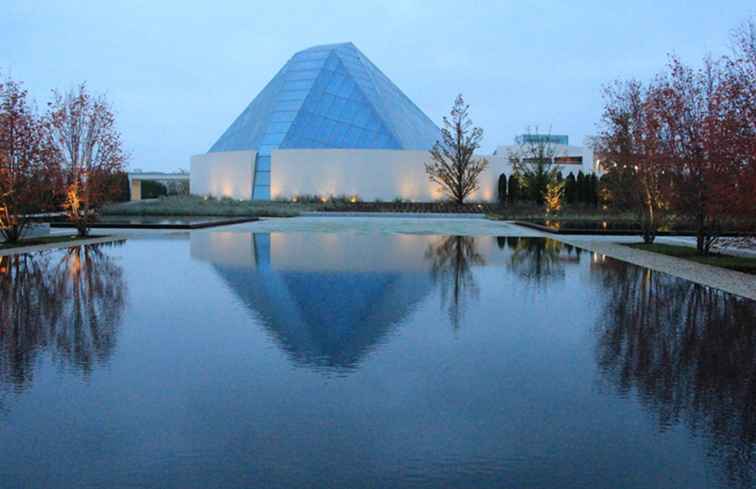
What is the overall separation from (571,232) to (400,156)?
2260cm

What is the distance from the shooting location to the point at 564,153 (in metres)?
78.8

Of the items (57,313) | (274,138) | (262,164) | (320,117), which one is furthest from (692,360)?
(320,117)

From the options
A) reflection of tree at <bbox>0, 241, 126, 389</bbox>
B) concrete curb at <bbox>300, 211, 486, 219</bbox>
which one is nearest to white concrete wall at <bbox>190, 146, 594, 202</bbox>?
concrete curb at <bbox>300, 211, 486, 219</bbox>

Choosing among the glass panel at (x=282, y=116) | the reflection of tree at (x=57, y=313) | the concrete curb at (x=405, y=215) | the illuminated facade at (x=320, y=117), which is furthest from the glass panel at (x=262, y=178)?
the reflection of tree at (x=57, y=313)

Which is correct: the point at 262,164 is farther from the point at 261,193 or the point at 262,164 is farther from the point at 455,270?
the point at 455,270

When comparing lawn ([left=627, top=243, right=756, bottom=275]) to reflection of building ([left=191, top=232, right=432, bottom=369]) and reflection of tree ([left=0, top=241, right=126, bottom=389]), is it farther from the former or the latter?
reflection of tree ([left=0, top=241, right=126, bottom=389])

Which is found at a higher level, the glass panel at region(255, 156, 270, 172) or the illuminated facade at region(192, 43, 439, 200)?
the illuminated facade at region(192, 43, 439, 200)

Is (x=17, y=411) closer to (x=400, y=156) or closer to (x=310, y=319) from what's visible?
(x=310, y=319)

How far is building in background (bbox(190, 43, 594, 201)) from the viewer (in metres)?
45.6

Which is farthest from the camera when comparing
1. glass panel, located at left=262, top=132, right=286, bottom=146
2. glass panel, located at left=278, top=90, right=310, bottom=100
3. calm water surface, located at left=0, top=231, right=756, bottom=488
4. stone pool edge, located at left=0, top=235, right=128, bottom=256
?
glass panel, located at left=278, top=90, right=310, bottom=100

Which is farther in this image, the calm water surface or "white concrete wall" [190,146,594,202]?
"white concrete wall" [190,146,594,202]

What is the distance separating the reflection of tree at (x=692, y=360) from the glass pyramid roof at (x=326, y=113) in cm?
3839

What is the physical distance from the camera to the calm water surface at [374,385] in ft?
12.7

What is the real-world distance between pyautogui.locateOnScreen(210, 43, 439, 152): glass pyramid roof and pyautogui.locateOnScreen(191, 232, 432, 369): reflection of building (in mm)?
28720
